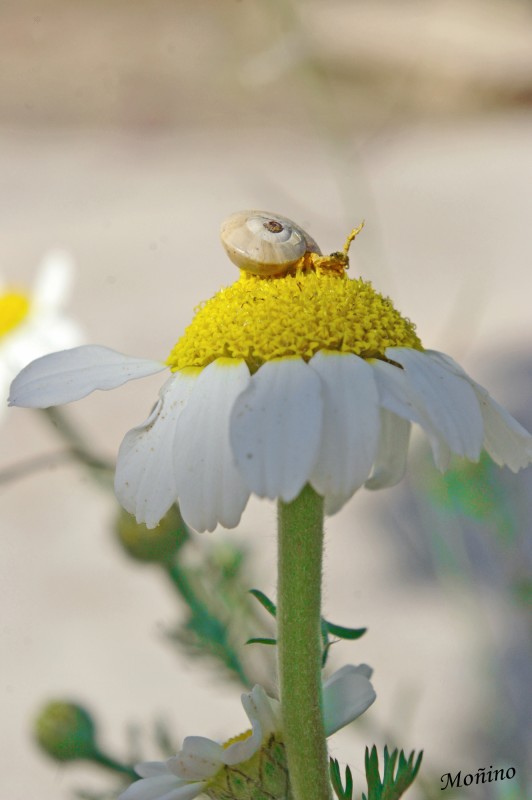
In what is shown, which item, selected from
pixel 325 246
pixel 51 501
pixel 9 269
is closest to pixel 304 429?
pixel 51 501

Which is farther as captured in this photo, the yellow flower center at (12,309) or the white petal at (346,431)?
the yellow flower center at (12,309)

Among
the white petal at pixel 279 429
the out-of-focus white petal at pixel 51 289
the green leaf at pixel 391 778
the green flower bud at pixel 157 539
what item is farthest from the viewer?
the out-of-focus white petal at pixel 51 289

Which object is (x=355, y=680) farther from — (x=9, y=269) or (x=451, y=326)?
(x=9, y=269)

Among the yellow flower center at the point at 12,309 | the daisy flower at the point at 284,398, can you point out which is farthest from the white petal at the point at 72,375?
the yellow flower center at the point at 12,309

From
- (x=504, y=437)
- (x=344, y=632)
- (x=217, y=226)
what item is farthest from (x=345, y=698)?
(x=217, y=226)

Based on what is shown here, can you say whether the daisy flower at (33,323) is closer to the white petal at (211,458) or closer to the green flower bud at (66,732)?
the green flower bud at (66,732)

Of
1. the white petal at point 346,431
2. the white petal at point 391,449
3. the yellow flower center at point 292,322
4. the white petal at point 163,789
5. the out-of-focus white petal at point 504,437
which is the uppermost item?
the yellow flower center at point 292,322

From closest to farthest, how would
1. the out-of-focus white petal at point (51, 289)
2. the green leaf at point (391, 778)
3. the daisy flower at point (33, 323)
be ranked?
the green leaf at point (391, 778) → the daisy flower at point (33, 323) → the out-of-focus white petal at point (51, 289)
